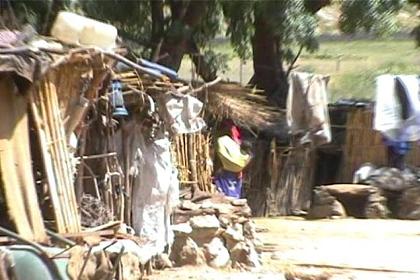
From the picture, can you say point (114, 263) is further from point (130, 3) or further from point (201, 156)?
point (130, 3)

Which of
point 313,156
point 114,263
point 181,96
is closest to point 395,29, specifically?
point 313,156

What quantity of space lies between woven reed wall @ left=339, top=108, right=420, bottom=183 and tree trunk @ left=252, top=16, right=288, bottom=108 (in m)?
1.30

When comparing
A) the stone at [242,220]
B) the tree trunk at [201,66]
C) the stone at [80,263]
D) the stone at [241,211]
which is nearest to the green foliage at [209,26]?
the tree trunk at [201,66]

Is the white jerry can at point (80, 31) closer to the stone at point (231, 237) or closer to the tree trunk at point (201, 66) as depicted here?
the stone at point (231, 237)

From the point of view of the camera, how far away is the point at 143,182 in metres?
10.6

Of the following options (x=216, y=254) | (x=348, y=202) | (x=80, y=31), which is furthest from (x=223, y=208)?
(x=348, y=202)

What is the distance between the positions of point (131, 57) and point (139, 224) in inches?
72.2

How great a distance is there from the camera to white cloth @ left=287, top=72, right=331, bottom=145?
53.7 feet

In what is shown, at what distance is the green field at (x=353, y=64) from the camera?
2550 centimetres

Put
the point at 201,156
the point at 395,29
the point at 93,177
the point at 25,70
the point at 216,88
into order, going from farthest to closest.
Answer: the point at 395,29 < the point at 216,88 < the point at 201,156 < the point at 93,177 < the point at 25,70

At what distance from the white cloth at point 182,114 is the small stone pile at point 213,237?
2.89 ft

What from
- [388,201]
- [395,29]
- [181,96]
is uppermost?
[395,29]

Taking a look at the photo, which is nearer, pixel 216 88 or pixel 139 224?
pixel 139 224

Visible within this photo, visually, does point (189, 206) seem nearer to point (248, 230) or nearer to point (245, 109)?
point (248, 230)
